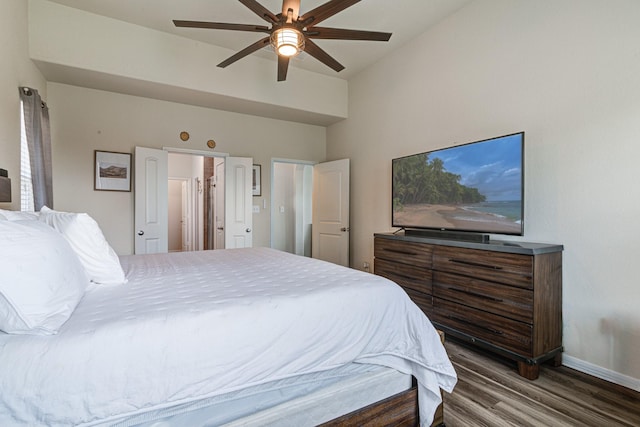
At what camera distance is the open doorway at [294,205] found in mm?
6152

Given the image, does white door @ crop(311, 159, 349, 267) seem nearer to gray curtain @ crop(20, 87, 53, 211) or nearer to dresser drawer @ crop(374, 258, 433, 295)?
dresser drawer @ crop(374, 258, 433, 295)

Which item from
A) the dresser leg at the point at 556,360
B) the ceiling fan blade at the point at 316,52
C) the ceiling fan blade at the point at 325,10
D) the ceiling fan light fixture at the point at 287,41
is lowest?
the dresser leg at the point at 556,360

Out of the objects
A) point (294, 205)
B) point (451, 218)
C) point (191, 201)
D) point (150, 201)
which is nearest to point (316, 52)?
point (451, 218)

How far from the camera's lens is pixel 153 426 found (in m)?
1.02

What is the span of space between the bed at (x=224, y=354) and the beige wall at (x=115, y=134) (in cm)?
262

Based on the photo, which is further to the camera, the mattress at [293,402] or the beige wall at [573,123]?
the beige wall at [573,123]

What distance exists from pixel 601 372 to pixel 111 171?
5.11m

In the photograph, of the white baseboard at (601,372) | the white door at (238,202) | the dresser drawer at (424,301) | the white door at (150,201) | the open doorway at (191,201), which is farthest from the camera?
the open doorway at (191,201)

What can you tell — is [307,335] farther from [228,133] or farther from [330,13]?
[228,133]

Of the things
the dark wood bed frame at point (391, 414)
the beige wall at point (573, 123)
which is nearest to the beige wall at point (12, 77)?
the dark wood bed frame at point (391, 414)

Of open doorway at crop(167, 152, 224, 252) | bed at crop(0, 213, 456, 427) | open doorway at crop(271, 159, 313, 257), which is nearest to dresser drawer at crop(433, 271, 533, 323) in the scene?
bed at crop(0, 213, 456, 427)

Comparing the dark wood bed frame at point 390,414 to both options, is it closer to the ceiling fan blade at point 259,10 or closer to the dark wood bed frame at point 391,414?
the dark wood bed frame at point 391,414

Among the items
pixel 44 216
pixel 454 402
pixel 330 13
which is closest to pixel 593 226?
pixel 454 402

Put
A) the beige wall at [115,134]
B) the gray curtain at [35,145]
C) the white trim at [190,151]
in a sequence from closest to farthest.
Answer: the gray curtain at [35,145], the beige wall at [115,134], the white trim at [190,151]
